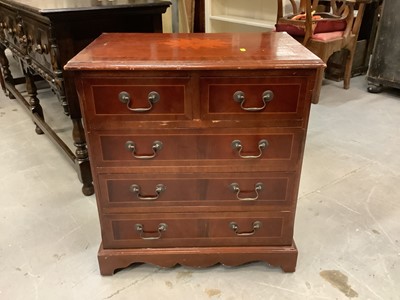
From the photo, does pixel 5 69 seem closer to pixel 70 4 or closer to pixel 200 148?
pixel 70 4

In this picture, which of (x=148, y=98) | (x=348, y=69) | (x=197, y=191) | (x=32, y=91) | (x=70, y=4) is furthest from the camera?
(x=348, y=69)

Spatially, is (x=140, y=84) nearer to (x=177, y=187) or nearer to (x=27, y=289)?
(x=177, y=187)

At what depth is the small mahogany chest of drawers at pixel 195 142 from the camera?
105 cm

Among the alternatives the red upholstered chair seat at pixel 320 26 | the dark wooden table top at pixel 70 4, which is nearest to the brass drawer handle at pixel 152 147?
the dark wooden table top at pixel 70 4

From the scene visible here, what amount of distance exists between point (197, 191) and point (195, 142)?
0.19 metres

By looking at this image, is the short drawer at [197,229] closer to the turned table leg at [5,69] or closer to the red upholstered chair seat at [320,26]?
the red upholstered chair seat at [320,26]

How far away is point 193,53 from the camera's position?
1.12 metres

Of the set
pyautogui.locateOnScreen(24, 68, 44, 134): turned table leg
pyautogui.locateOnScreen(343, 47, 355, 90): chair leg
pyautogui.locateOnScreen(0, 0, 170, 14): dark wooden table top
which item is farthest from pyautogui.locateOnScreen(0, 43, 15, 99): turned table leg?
pyautogui.locateOnScreen(343, 47, 355, 90): chair leg

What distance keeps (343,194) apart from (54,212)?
1.39 metres

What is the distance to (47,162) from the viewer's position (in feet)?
7.07

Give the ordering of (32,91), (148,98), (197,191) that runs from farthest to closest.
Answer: (32,91) → (197,191) → (148,98)

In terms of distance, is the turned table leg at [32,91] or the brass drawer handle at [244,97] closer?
the brass drawer handle at [244,97]

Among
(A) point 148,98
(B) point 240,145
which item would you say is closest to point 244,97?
(B) point 240,145

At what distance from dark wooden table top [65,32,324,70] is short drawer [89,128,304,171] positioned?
0.68 ft
